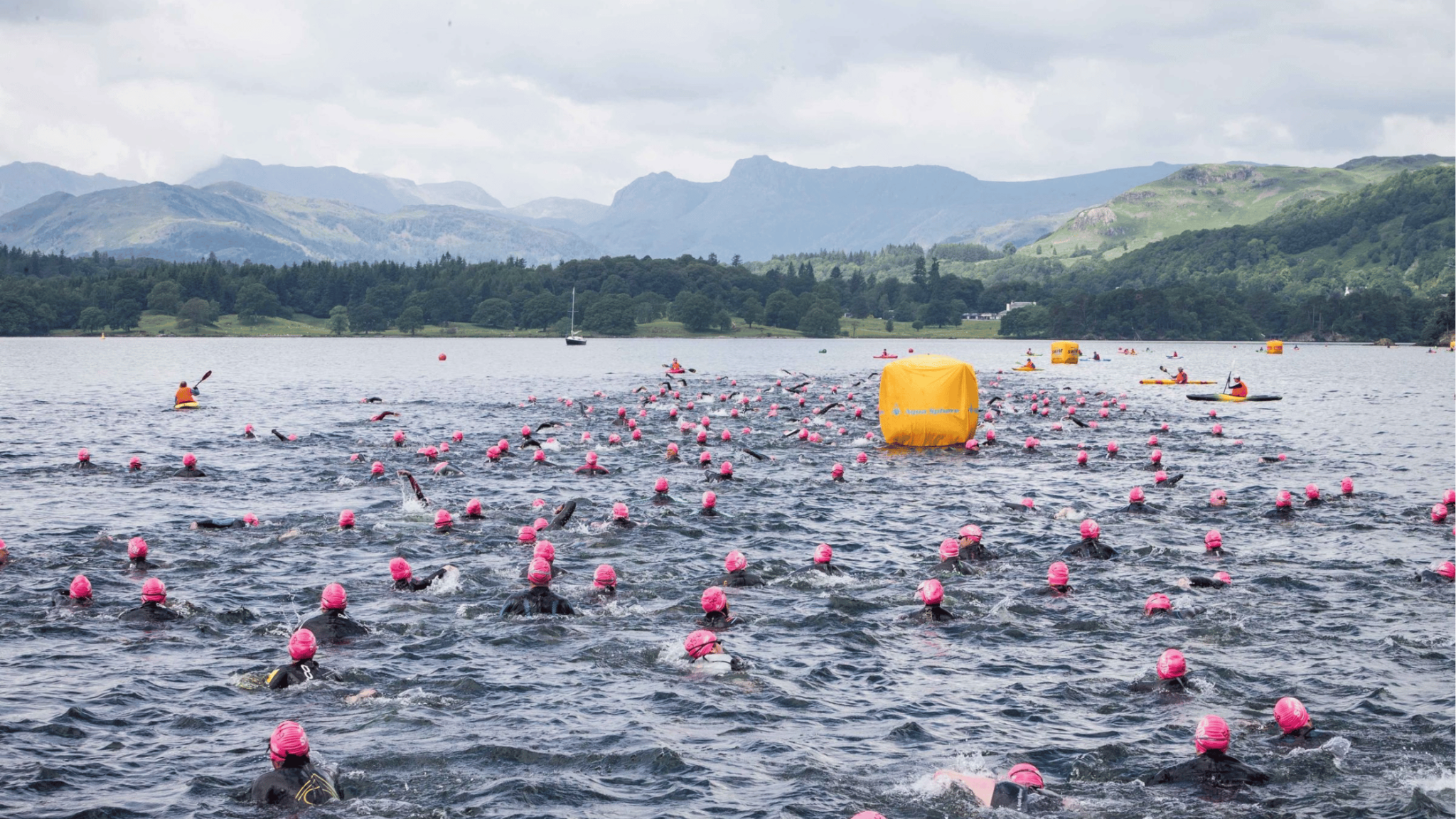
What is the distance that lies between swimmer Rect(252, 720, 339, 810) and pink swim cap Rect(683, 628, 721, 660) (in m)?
5.64

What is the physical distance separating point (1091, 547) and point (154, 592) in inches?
683

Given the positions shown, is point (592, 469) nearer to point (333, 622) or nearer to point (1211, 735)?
point (333, 622)

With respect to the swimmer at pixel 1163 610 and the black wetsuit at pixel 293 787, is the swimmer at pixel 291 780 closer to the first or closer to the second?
the black wetsuit at pixel 293 787

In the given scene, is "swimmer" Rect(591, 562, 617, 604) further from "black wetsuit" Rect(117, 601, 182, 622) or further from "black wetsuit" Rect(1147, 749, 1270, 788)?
"black wetsuit" Rect(1147, 749, 1270, 788)

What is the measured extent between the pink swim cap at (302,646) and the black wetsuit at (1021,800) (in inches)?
367

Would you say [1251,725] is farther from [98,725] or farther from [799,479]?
[799,479]

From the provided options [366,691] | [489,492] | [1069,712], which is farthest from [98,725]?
[489,492]

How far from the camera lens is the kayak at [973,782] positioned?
11.5m

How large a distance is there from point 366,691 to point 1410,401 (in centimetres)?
7145

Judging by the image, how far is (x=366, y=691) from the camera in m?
14.6

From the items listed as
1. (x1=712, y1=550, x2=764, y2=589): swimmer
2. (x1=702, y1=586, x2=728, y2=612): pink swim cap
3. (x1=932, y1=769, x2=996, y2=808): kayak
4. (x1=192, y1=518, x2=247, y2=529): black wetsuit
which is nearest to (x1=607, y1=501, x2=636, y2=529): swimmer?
(x1=712, y1=550, x2=764, y2=589): swimmer

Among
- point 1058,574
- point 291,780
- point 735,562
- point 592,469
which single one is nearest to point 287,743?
point 291,780

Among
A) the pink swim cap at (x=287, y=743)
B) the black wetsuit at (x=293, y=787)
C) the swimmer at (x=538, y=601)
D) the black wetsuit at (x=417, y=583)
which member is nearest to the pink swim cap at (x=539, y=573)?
the swimmer at (x=538, y=601)

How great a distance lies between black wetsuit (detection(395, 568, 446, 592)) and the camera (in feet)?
65.0
